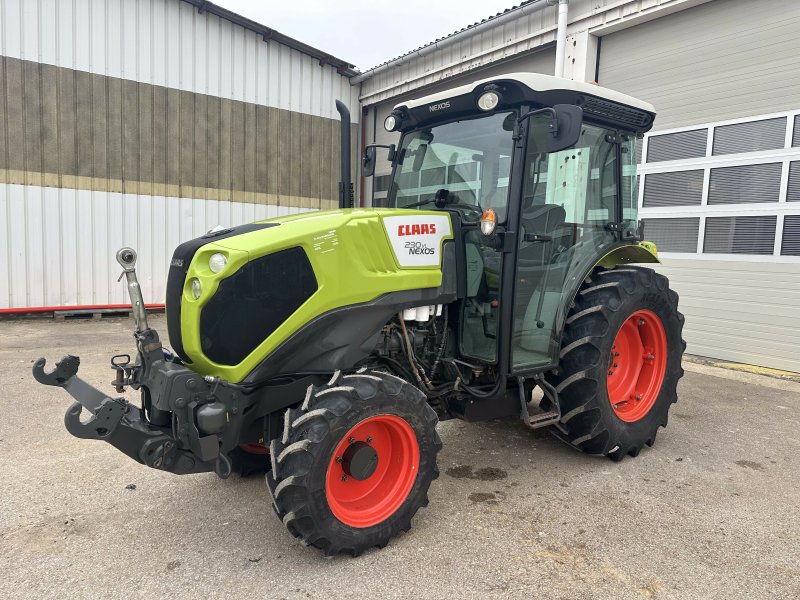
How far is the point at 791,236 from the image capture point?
20.3 ft

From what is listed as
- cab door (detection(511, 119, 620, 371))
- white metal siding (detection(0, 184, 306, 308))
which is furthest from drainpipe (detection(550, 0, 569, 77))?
white metal siding (detection(0, 184, 306, 308))

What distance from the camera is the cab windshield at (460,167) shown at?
327 cm

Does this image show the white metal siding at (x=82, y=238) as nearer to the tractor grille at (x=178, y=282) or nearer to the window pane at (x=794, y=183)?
the tractor grille at (x=178, y=282)

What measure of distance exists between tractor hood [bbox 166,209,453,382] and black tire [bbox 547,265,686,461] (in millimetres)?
1284

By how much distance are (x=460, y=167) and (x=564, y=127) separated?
27.0 inches

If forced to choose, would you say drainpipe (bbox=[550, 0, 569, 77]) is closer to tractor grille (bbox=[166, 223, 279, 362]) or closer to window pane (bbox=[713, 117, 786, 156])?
window pane (bbox=[713, 117, 786, 156])

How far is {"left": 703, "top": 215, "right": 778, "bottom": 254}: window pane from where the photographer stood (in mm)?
6379

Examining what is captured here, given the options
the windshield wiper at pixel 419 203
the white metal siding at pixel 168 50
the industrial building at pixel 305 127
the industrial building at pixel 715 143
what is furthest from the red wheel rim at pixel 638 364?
the white metal siding at pixel 168 50

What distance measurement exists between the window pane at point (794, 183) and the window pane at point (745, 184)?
0.35 ft

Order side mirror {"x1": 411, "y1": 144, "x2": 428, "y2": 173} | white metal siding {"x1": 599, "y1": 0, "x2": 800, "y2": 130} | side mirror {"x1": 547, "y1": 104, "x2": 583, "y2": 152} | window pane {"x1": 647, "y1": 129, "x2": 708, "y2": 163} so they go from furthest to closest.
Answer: window pane {"x1": 647, "y1": 129, "x2": 708, "y2": 163} → white metal siding {"x1": 599, "y1": 0, "x2": 800, "y2": 130} → side mirror {"x1": 411, "y1": 144, "x2": 428, "y2": 173} → side mirror {"x1": 547, "y1": 104, "x2": 583, "y2": 152}

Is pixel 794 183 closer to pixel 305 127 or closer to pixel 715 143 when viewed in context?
pixel 715 143

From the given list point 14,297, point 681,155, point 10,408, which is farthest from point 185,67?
point 681,155

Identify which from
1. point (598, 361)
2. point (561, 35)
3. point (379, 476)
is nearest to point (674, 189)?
point (561, 35)

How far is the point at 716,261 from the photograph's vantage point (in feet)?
22.4
